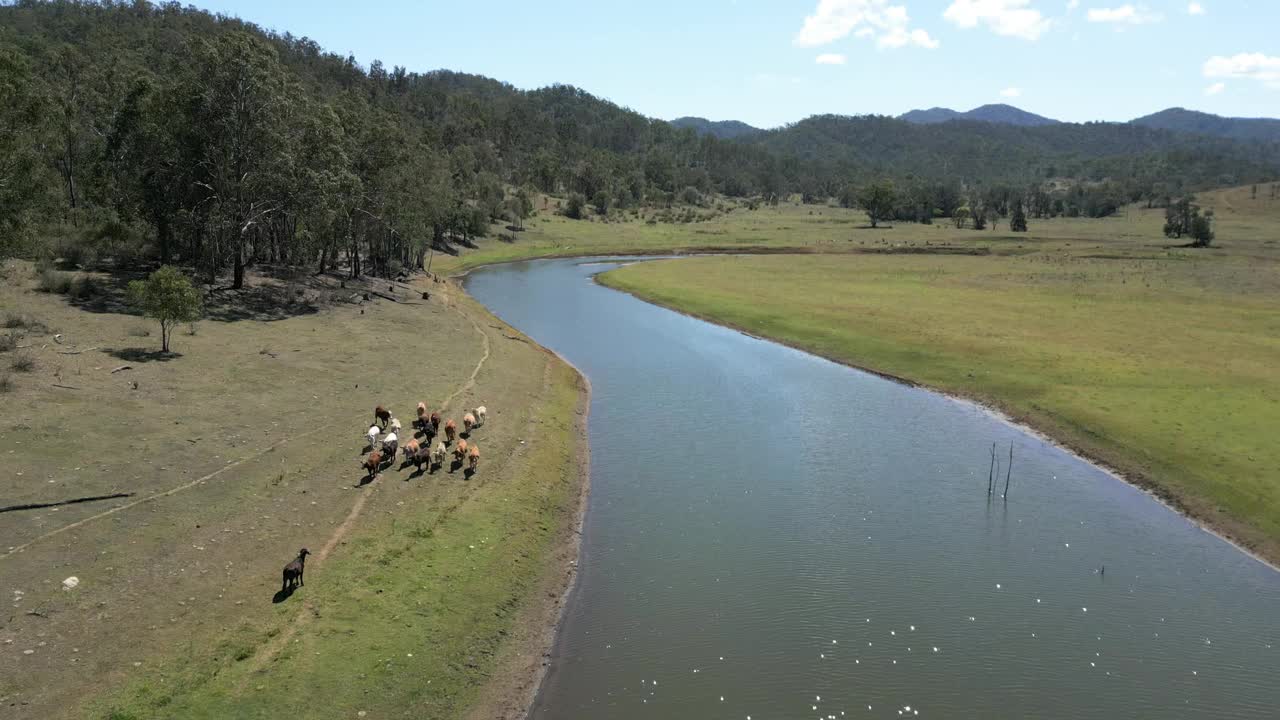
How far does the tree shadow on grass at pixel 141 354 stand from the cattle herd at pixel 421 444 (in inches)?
466

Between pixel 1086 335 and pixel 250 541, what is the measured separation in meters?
59.2

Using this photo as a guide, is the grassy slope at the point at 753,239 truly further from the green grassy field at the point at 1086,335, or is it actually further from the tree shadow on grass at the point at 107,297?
the tree shadow on grass at the point at 107,297

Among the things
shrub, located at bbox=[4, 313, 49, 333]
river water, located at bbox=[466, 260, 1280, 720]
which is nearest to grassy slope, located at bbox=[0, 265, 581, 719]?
shrub, located at bbox=[4, 313, 49, 333]

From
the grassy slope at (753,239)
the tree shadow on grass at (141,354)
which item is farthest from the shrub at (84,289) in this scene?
the grassy slope at (753,239)

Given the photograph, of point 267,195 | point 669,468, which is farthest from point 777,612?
point 267,195

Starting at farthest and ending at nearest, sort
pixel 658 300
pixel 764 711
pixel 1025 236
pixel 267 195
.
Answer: pixel 1025 236, pixel 658 300, pixel 267 195, pixel 764 711

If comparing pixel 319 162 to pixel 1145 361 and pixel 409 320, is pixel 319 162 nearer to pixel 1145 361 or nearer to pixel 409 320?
pixel 409 320

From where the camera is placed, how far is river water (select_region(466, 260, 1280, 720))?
20.2 meters

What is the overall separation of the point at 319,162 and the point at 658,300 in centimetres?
3715

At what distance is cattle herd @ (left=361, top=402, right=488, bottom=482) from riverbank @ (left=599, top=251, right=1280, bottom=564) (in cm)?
2891

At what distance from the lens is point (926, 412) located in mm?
45188

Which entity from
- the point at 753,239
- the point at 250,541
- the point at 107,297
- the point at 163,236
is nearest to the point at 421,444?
the point at 250,541

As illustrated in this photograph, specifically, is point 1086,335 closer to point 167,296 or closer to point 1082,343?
point 1082,343

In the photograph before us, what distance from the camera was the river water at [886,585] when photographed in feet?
66.3
